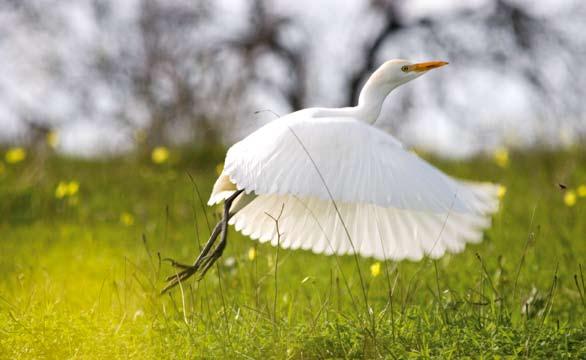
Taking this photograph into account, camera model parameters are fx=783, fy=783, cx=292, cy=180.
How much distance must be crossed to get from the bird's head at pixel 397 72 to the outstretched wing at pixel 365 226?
46 cm

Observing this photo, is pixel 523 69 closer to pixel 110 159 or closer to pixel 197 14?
pixel 197 14

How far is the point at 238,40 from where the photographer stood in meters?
9.44

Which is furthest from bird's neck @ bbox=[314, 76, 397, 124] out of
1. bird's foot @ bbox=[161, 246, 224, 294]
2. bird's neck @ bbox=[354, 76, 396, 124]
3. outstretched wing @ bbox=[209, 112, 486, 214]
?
bird's foot @ bbox=[161, 246, 224, 294]

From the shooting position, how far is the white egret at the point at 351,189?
2.31 m

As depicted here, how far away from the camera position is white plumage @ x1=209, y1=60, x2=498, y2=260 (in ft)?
7.56

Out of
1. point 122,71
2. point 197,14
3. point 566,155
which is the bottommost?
point 566,155

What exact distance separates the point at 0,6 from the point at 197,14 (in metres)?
2.45

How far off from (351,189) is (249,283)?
151 centimetres

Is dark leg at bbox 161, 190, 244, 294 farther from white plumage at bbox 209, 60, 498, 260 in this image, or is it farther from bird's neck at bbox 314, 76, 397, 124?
bird's neck at bbox 314, 76, 397, 124

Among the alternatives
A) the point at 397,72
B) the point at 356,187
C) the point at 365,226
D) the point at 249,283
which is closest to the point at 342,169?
the point at 356,187

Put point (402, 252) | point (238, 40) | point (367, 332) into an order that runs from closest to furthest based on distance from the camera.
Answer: point (367, 332) < point (402, 252) < point (238, 40)

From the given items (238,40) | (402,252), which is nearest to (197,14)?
(238,40)


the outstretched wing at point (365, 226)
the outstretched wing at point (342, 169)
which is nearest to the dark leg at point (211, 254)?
the outstretched wing at point (365, 226)

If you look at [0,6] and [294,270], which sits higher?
[0,6]
